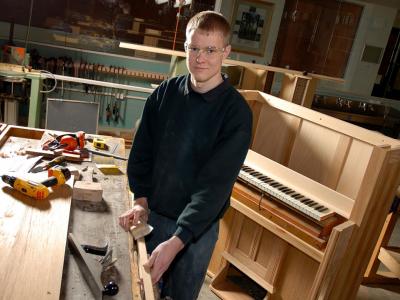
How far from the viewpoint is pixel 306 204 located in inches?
77.6

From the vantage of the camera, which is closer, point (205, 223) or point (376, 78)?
point (205, 223)

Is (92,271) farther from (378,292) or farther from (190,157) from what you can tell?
(378,292)

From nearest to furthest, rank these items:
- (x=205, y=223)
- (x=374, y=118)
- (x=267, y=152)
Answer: (x=205, y=223)
(x=267, y=152)
(x=374, y=118)

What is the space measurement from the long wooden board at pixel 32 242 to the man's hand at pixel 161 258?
276 millimetres

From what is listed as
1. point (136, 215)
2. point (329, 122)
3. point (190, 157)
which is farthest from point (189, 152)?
point (329, 122)

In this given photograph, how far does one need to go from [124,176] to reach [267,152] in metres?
1.05

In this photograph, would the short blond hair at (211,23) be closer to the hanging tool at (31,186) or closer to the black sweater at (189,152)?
the black sweater at (189,152)

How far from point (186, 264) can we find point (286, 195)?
787 mm

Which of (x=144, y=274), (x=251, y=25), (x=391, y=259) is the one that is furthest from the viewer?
(x=251, y=25)

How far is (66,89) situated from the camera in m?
4.62

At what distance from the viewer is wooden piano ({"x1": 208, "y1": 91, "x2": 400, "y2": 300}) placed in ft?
6.17

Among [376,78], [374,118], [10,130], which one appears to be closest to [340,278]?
[10,130]

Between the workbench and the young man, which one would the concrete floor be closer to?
the young man

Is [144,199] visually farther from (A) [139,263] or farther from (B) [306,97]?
(B) [306,97]
